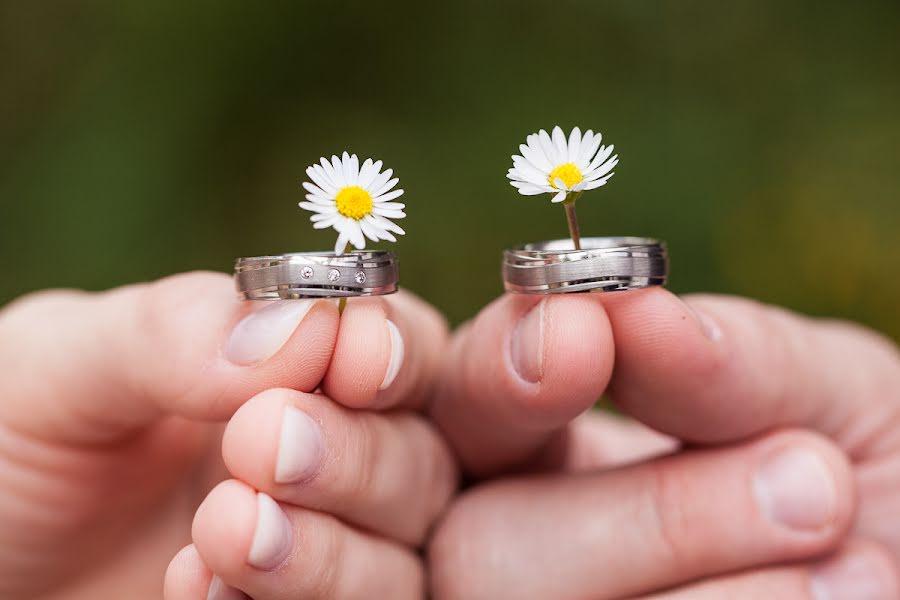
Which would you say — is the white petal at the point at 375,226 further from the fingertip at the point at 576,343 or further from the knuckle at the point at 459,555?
the knuckle at the point at 459,555

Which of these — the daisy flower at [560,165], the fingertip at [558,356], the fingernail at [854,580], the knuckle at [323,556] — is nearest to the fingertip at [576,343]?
the fingertip at [558,356]

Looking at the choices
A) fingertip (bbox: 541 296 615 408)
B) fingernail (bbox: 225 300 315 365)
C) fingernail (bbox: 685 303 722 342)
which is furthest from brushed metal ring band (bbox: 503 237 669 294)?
fingernail (bbox: 225 300 315 365)

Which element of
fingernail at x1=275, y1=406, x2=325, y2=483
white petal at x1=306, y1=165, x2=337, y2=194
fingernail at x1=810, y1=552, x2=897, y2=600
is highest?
Result: white petal at x1=306, y1=165, x2=337, y2=194

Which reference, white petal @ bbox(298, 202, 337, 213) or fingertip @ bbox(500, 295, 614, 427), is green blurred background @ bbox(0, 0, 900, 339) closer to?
fingertip @ bbox(500, 295, 614, 427)

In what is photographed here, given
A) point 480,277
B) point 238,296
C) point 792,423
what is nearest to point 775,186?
point 480,277

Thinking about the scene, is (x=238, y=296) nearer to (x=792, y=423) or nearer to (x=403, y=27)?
(x=792, y=423)

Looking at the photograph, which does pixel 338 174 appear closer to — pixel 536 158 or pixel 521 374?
pixel 536 158
